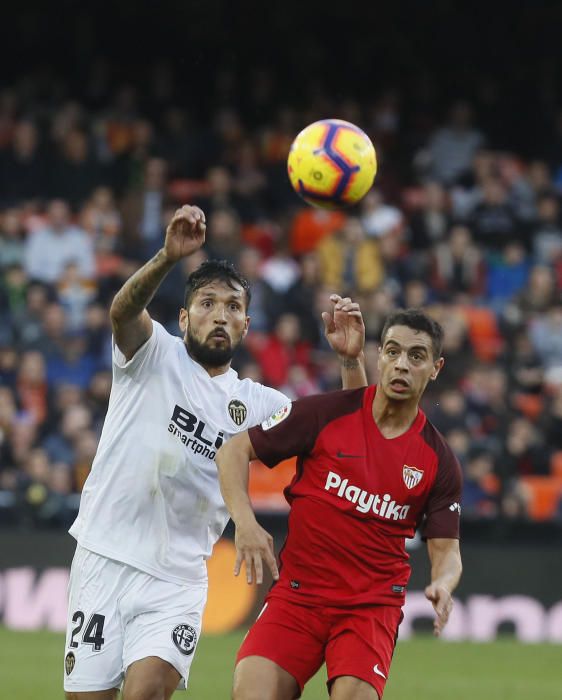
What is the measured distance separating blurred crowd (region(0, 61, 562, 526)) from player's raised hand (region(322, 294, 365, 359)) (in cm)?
745

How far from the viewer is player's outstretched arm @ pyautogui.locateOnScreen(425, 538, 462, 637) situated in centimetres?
582

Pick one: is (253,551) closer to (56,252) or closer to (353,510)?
(353,510)

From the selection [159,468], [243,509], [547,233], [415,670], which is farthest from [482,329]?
[243,509]

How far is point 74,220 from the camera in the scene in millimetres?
17234

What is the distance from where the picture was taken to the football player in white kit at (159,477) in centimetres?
627

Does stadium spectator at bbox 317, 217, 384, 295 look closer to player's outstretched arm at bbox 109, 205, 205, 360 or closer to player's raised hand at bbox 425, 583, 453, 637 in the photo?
player's outstretched arm at bbox 109, 205, 205, 360

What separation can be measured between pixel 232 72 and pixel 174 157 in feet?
9.55

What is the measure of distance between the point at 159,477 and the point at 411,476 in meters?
1.12

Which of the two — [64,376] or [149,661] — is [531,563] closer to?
[64,376]

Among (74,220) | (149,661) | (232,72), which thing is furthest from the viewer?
(232,72)

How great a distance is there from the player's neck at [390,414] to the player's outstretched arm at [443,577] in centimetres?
50

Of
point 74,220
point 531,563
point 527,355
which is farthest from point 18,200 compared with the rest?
point 531,563

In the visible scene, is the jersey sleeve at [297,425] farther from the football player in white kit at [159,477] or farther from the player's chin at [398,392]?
the football player in white kit at [159,477]

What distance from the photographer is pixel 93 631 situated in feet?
20.8
